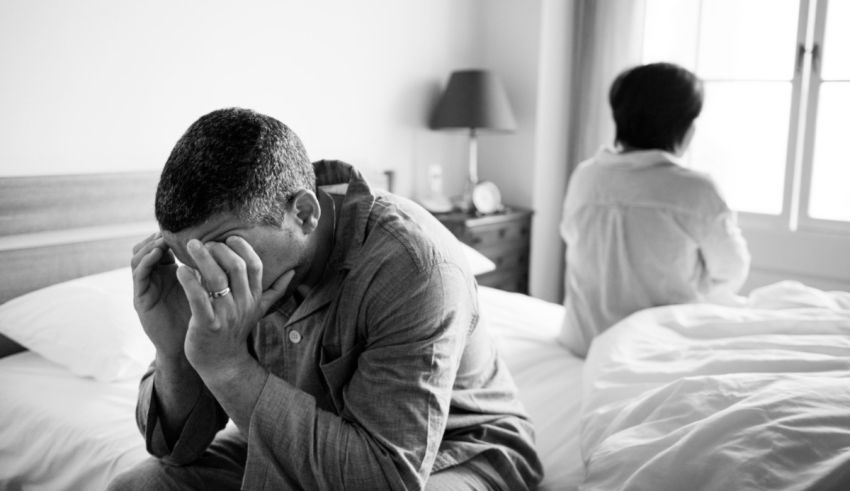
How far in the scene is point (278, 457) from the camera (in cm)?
100

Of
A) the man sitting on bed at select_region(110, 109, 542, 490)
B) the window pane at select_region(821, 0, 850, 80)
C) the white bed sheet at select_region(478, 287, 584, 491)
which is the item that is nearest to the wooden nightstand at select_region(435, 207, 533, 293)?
the white bed sheet at select_region(478, 287, 584, 491)

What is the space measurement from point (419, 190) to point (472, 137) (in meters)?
0.34

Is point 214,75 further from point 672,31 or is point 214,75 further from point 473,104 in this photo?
point 672,31

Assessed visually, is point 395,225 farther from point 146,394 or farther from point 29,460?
point 29,460

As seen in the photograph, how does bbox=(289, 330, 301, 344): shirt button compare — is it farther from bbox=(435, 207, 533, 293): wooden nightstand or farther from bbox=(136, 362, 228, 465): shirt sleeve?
bbox=(435, 207, 533, 293): wooden nightstand

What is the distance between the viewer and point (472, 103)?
10.5ft

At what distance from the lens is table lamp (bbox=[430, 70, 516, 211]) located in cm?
318

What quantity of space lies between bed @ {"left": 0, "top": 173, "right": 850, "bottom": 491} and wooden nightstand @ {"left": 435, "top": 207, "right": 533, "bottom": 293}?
2.69ft

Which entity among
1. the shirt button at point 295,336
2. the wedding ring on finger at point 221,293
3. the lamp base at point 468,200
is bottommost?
the lamp base at point 468,200

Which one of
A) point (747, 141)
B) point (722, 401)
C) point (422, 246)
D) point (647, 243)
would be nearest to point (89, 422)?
point (422, 246)

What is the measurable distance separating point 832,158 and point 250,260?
9.45 feet

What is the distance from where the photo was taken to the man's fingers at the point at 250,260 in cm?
98

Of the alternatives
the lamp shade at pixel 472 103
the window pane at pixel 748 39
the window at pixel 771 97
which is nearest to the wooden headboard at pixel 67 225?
the lamp shade at pixel 472 103

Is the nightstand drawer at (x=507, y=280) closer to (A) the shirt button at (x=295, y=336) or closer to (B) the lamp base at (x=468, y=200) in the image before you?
(B) the lamp base at (x=468, y=200)
